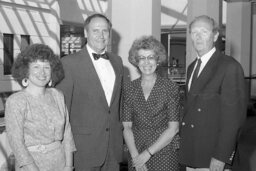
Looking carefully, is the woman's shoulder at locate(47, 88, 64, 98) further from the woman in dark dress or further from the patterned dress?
the woman in dark dress

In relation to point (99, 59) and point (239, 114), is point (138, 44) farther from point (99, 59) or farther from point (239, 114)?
point (239, 114)

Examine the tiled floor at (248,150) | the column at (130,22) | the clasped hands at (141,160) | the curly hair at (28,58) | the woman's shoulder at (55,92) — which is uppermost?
the column at (130,22)

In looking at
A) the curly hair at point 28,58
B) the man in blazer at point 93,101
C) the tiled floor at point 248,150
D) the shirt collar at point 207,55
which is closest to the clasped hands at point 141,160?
the man in blazer at point 93,101

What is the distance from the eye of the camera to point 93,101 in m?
2.96

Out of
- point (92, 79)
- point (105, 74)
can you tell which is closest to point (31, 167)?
point (92, 79)

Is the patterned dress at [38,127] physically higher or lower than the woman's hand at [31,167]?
higher

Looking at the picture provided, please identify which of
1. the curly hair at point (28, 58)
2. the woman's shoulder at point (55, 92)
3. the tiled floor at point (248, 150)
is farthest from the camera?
the tiled floor at point (248, 150)

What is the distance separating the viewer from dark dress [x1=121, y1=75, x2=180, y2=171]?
10.00 ft

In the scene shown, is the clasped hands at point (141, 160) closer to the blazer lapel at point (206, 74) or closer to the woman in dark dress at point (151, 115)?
the woman in dark dress at point (151, 115)

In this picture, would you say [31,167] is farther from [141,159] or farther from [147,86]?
[147,86]

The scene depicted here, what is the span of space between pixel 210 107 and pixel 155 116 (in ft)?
1.50

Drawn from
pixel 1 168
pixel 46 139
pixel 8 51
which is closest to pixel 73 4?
pixel 8 51

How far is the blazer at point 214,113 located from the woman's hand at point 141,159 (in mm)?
255

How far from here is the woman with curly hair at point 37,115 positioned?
8.23 feet
